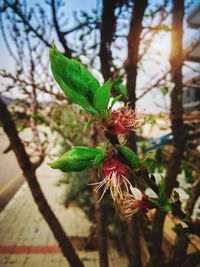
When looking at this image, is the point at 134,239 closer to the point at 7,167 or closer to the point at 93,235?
the point at 93,235

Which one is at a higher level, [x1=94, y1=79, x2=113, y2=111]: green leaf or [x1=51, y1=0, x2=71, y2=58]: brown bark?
[x1=51, y1=0, x2=71, y2=58]: brown bark

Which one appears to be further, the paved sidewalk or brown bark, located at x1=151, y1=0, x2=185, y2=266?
the paved sidewalk

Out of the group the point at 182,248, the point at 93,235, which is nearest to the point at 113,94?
the point at 182,248

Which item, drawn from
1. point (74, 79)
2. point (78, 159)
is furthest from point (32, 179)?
point (74, 79)

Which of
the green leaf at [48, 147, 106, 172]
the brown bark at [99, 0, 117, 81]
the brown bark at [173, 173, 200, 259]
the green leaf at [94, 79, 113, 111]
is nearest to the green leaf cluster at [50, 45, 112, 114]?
the green leaf at [94, 79, 113, 111]

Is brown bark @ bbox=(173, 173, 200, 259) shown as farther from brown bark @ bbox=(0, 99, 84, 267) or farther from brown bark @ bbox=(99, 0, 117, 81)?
brown bark @ bbox=(99, 0, 117, 81)
